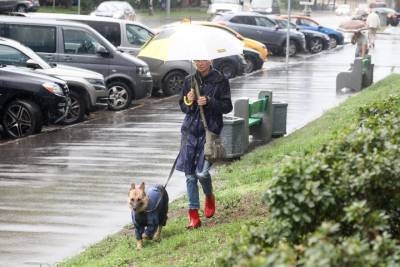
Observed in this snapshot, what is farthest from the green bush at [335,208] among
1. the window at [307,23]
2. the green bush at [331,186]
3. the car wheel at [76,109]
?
the window at [307,23]

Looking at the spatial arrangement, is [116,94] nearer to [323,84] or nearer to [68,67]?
[68,67]

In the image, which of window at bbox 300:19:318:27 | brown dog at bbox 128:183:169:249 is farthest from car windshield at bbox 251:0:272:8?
brown dog at bbox 128:183:169:249

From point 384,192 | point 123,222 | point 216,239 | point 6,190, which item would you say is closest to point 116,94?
point 6,190

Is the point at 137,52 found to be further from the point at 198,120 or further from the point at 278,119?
the point at 198,120

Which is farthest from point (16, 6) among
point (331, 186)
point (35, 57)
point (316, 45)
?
point (331, 186)

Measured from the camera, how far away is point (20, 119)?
17.1 m

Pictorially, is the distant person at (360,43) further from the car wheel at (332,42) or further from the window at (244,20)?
the car wheel at (332,42)

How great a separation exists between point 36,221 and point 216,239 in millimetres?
2659

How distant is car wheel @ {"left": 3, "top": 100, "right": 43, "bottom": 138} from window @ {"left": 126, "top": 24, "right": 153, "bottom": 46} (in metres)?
7.76

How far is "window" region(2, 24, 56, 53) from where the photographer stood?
815 inches

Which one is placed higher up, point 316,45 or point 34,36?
point 34,36

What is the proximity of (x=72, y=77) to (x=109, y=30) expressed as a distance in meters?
4.93

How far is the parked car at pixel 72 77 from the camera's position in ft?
61.3

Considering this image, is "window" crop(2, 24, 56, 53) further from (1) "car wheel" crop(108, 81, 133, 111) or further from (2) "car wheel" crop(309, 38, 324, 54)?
(2) "car wheel" crop(309, 38, 324, 54)
